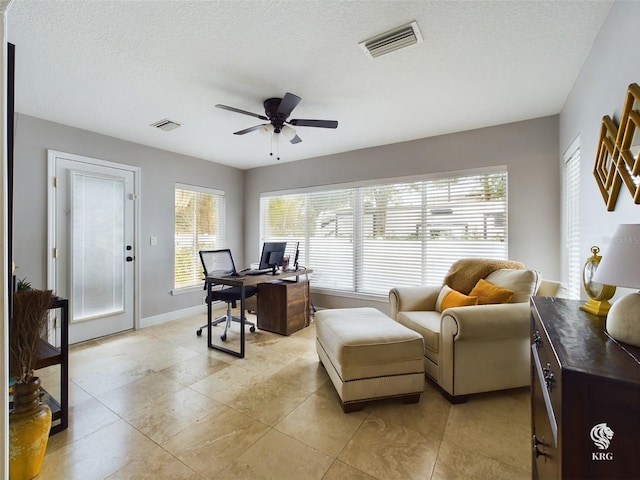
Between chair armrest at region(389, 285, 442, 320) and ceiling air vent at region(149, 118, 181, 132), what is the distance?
291 centimetres

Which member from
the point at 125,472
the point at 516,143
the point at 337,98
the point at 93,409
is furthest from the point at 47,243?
the point at 516,143

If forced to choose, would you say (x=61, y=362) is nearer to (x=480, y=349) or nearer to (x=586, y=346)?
(x=586, y=346)

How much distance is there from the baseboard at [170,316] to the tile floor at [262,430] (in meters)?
1.14

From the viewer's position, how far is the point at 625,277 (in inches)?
32.9

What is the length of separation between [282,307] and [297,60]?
2624 mm

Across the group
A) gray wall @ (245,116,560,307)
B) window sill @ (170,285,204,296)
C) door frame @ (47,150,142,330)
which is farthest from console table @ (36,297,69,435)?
gray wall @ (245,116,560,307)

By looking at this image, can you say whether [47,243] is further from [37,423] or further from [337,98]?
[337,98]

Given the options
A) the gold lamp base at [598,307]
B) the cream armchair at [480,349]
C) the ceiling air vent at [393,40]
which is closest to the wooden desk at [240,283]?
the cream armchair at [480,349]

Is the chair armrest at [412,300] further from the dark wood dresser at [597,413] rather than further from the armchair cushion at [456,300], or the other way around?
the dark wood dresser at [597,413]

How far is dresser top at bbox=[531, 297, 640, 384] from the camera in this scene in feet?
2.26

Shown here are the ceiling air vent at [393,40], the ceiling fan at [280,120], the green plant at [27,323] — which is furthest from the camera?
the ceiling fan at [280,120]

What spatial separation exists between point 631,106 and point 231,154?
13.4ft

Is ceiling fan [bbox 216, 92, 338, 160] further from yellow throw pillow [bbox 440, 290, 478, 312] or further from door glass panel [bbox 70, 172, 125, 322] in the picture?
door glass panel [bbox 70, 172, 125, 322]

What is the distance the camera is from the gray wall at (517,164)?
2896mm
